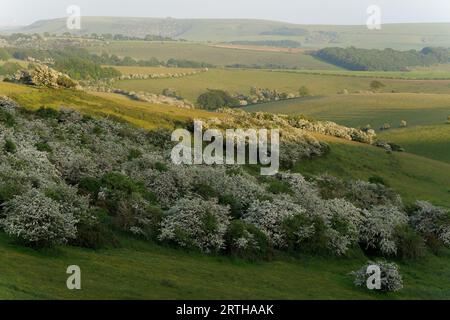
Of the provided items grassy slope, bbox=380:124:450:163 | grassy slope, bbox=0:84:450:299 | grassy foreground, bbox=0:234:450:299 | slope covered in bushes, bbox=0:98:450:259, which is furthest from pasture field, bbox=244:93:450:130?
grassy foreground, bbox=0:234:450:299

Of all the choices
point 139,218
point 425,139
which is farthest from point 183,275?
point 425,139

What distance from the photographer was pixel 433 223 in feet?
137

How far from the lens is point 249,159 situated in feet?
194

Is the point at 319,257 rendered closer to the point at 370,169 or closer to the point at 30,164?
the point at 30,164

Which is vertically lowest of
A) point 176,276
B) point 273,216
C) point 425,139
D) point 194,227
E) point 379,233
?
point 425,139

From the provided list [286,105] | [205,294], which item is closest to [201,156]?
[205,294]

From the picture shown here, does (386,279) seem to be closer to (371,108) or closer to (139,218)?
(139,218)

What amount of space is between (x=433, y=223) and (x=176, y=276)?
24153 millimetres

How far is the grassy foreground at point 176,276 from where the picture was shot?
2075 centimetres

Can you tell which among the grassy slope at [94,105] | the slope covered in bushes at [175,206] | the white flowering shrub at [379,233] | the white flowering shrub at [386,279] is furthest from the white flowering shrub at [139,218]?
the grassy slope at [94,105]

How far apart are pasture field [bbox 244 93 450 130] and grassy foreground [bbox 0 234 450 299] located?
9353 cm

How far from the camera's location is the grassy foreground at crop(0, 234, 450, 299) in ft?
68.1

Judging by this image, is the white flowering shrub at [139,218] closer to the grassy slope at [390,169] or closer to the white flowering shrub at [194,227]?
the white flowering shrub at [194,227]
